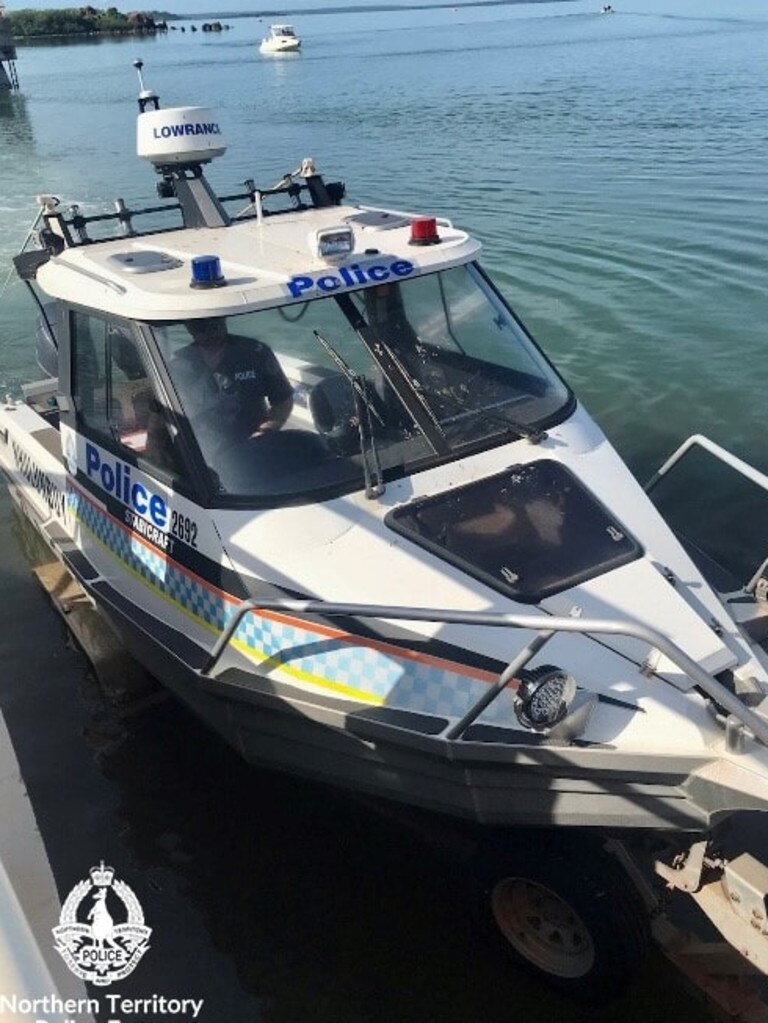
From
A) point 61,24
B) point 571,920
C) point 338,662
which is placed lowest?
point 571,920

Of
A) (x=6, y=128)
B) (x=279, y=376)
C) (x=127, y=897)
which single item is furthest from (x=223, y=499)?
(x=6, y=128)

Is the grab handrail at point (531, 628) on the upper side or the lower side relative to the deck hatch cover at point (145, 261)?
lower

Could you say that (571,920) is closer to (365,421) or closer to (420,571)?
(420,571)

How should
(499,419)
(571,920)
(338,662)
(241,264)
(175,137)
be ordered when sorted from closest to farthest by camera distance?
1. (571,920)
2. (338,662)
3. (499,419)
4. (241,264)
5. (175,137)

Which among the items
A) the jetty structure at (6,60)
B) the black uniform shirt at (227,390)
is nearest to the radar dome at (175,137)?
the black uniform shirt at (227,390)

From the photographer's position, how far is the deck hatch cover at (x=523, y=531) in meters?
3.72

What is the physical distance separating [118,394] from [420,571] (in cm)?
189

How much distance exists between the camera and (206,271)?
4137 millimetres

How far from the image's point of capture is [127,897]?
4188mm

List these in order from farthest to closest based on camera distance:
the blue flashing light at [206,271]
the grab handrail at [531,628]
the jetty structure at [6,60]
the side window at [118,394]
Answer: the jetty structure at [6,60], the side window at [118,394], the blue flashing light at [206,271], the grab handrail at [531,628]

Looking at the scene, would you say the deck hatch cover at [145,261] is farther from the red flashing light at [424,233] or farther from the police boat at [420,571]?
the red flashing light at [424,233]

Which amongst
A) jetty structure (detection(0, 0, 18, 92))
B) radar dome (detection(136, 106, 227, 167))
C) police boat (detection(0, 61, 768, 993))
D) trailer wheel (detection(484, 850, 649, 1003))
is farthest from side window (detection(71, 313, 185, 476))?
jetty structure (detection(0, 0, 18, 92))

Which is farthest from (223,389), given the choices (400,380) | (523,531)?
(523,531)

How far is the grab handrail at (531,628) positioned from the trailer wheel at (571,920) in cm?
60
